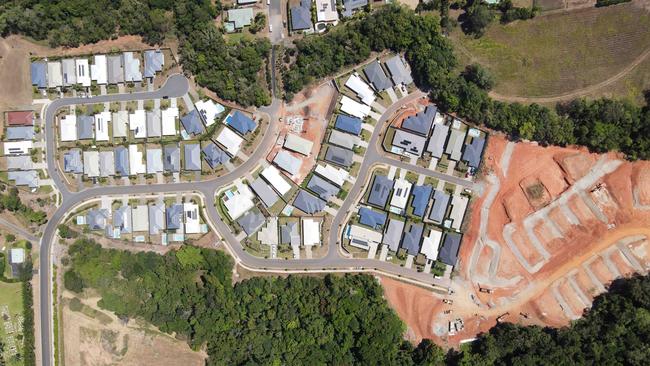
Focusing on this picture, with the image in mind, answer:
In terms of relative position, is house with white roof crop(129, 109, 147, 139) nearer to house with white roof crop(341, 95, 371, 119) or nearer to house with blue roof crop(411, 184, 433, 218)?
house with white roof crop(341, 95, 371, 119)

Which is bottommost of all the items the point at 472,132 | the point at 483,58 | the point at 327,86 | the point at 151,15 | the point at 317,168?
the point at 317,168

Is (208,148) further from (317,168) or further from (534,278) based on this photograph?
(534,278)

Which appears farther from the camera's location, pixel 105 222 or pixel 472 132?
pixel 105 222

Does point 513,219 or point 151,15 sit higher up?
point 151,15

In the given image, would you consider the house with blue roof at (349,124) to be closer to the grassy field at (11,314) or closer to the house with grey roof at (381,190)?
the house with grey roof at (381,190)

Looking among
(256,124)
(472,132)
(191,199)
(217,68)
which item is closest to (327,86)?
(256,124)

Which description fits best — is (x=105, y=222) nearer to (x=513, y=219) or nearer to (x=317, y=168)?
(x=317, y=168)

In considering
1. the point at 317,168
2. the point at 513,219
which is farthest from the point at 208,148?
the point at 513,219

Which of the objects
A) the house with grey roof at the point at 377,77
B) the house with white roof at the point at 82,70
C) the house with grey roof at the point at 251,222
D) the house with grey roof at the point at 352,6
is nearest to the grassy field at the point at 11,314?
the house with white roof at the point at 82,70
